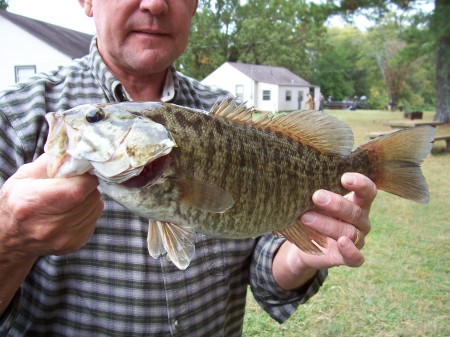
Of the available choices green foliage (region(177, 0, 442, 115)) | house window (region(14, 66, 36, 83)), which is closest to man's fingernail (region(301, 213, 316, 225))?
house window (region(14, 66, 36, 83))

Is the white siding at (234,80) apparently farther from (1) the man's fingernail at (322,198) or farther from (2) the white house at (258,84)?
(1) the man's fingernail at (322,198)

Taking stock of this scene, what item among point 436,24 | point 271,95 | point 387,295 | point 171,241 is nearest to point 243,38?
point 271,95

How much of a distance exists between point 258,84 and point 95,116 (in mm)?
39866

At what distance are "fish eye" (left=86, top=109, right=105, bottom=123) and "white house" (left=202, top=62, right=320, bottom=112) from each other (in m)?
37.8

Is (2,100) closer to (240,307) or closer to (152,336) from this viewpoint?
(152,336)

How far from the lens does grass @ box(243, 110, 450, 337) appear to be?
382 centimetres

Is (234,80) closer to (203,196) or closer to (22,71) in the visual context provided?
(22,71)

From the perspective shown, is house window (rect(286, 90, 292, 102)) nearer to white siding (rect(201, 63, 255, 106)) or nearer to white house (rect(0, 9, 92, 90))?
white siding (rect(201, 63, 255, 106))

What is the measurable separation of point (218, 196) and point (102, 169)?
1.27 ft

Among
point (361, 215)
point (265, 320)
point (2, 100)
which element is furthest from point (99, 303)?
point (265, 320)

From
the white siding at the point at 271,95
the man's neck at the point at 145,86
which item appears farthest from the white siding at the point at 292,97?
the man's neck at the point at 145,86

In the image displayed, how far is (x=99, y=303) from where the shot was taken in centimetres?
185

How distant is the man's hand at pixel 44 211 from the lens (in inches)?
48.7

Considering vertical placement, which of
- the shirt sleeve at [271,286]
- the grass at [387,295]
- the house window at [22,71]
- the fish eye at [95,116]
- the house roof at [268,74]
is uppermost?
the house roof at [268,74]
